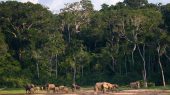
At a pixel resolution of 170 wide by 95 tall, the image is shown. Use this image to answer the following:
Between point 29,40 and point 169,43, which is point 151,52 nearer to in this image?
point 169,43

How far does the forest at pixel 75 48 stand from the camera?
80.1 metres

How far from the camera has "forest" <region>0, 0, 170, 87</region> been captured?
80062 millimetres

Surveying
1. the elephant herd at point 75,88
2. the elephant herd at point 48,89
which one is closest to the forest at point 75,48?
the elephant herd at point 75,88

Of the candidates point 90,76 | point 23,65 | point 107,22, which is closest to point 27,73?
point 23,65

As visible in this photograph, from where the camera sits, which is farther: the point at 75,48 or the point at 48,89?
the point at 75,48

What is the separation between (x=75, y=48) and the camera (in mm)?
85938

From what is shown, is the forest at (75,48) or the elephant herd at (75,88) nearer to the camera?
the elephant herd at (75,88)

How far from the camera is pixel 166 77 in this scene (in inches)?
3164

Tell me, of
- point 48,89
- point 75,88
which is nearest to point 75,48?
point 75,88

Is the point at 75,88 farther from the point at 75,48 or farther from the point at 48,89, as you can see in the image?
the point at 75,48

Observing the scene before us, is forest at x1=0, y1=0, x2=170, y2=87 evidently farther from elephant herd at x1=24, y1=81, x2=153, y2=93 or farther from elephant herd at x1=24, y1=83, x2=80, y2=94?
elephant herd at x1=24, y1=83, x2=80, y2=94

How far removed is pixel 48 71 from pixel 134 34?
16532 mm

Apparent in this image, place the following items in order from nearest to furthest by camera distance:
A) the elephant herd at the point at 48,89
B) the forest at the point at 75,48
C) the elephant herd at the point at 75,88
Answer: the elephant herd at the point at 75,88 < the elephant herd at the point at 48,89 < the forest at the point at 75,48

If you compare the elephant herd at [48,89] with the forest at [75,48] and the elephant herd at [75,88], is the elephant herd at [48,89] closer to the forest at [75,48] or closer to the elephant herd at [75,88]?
the elephant herd at [75,88]
